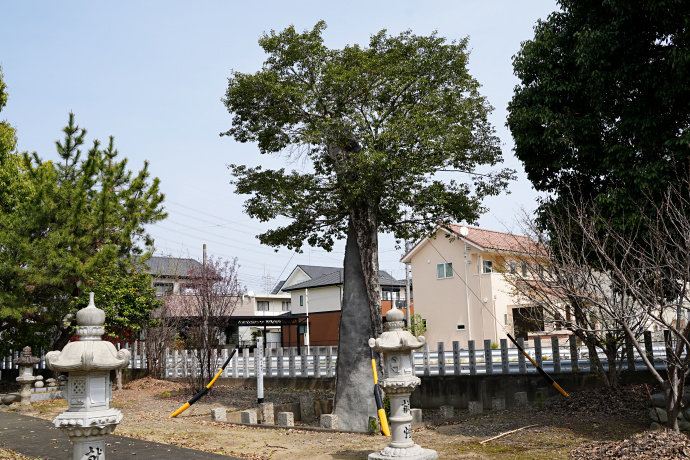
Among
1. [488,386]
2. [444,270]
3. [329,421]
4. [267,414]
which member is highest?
[444,270]

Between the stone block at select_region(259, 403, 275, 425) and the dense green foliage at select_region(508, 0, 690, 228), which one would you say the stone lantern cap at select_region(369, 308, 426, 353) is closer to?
the dense green foliage at select_region(508, 0, 690, 228)

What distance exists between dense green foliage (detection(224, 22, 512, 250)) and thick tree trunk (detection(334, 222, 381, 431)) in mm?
1593

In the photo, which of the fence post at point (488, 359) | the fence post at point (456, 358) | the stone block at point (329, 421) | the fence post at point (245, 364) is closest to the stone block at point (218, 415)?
the stone block at point (329, 421)

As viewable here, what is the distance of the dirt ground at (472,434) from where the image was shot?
10133 mm

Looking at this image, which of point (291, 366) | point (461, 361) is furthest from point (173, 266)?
point (461, 361)

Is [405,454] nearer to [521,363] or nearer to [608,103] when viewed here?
[608,103]

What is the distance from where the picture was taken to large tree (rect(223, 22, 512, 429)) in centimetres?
1514

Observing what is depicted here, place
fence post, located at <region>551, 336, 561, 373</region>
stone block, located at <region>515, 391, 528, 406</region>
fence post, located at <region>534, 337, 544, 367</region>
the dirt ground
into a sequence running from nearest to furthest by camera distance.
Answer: the dirt ground < stone block, located at <region>515, 391, 528, 406</region> < fence post, located at <region>551, 336, 561, 373</region> < fence post, located at <region>534, 337, 544, 367</region>

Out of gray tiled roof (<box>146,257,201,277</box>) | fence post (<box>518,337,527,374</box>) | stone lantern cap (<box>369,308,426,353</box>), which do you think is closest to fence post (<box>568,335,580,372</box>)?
fence post (<box>518,337,527,374</box>)

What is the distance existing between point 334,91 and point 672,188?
27.2 ft

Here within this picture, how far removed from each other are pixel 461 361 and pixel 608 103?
983 cm

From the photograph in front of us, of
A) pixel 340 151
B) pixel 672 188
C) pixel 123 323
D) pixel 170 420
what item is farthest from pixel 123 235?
pixel 672 188

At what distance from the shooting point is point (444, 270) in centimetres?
3409

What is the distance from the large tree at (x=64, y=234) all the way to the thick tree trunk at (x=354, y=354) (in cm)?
1038
